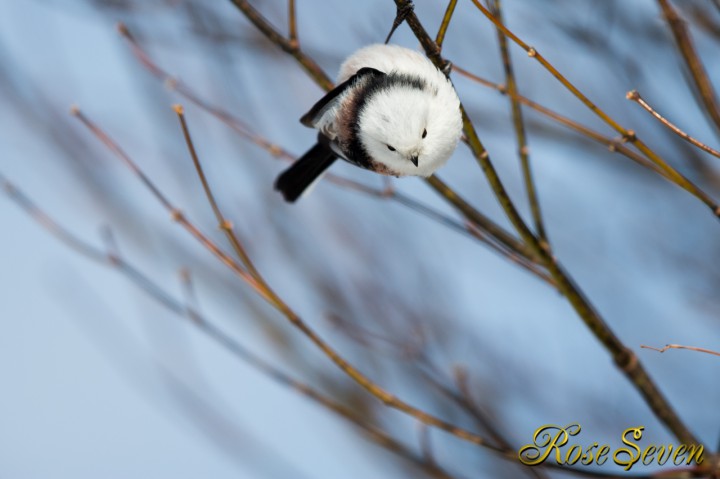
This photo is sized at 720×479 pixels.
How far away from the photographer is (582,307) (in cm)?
222

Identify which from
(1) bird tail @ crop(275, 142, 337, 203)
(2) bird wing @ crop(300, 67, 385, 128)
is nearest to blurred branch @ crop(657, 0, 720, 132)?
(2) bird wing @ crop(300, 67, 385, 128)

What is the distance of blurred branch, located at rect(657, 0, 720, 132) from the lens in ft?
7.17

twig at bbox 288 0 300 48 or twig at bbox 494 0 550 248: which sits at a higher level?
twig at bbox 494 0 550 248

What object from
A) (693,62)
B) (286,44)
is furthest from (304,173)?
(693,62)

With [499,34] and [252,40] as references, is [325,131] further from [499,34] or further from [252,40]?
[252,40]

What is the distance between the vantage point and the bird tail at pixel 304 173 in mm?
2838

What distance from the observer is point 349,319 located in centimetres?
372

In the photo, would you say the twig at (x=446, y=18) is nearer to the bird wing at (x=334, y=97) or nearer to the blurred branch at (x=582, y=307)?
the blurred branch at (x=582, y=307)

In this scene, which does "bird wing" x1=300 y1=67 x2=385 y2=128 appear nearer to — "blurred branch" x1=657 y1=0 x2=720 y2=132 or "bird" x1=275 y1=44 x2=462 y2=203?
"bird" x1=275 y1=44 x2=462 y2=203

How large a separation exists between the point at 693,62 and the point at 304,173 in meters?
1.35

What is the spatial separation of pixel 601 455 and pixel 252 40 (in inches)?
102

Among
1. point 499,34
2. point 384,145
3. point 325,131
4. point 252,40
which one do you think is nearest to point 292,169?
point 325,131

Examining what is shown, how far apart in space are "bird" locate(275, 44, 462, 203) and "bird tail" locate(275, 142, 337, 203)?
25cm

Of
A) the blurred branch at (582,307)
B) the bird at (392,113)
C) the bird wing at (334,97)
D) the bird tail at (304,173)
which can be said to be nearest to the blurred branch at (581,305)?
the blurred branch at (582,307)
